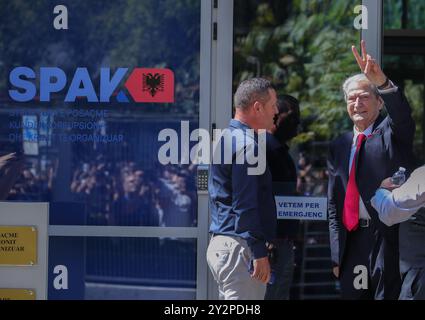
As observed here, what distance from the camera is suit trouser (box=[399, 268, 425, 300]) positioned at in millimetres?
5305

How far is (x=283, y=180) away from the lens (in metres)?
5.40

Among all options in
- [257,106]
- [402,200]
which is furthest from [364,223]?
[257,106]

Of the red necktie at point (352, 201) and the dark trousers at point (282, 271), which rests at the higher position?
the red necktie at point (352, 201)

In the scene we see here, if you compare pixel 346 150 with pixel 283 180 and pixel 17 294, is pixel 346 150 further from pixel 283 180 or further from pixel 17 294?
pixel 17 294

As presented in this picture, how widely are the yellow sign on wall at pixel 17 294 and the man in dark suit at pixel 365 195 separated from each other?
79.2 inches

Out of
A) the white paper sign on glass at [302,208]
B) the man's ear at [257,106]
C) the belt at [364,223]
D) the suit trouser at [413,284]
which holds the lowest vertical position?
the suit trouser at [413,284]

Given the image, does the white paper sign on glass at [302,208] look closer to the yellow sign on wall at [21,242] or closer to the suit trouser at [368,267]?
the suit trouser at [368,267]

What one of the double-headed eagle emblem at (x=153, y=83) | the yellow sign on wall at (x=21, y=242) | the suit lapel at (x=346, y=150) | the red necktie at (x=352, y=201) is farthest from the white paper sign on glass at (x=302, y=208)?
the yellow sign on wall at (x=21, y=242)

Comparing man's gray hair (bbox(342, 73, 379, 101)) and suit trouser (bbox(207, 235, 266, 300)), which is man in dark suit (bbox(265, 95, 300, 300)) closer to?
man's gray hair (bbox(342, 73, 379, 101))

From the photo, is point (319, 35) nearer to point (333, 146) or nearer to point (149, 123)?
point (333, 146)

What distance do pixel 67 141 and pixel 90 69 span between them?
0.51 meters

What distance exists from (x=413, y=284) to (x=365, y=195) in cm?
65

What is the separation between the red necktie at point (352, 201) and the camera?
17.4 feet
